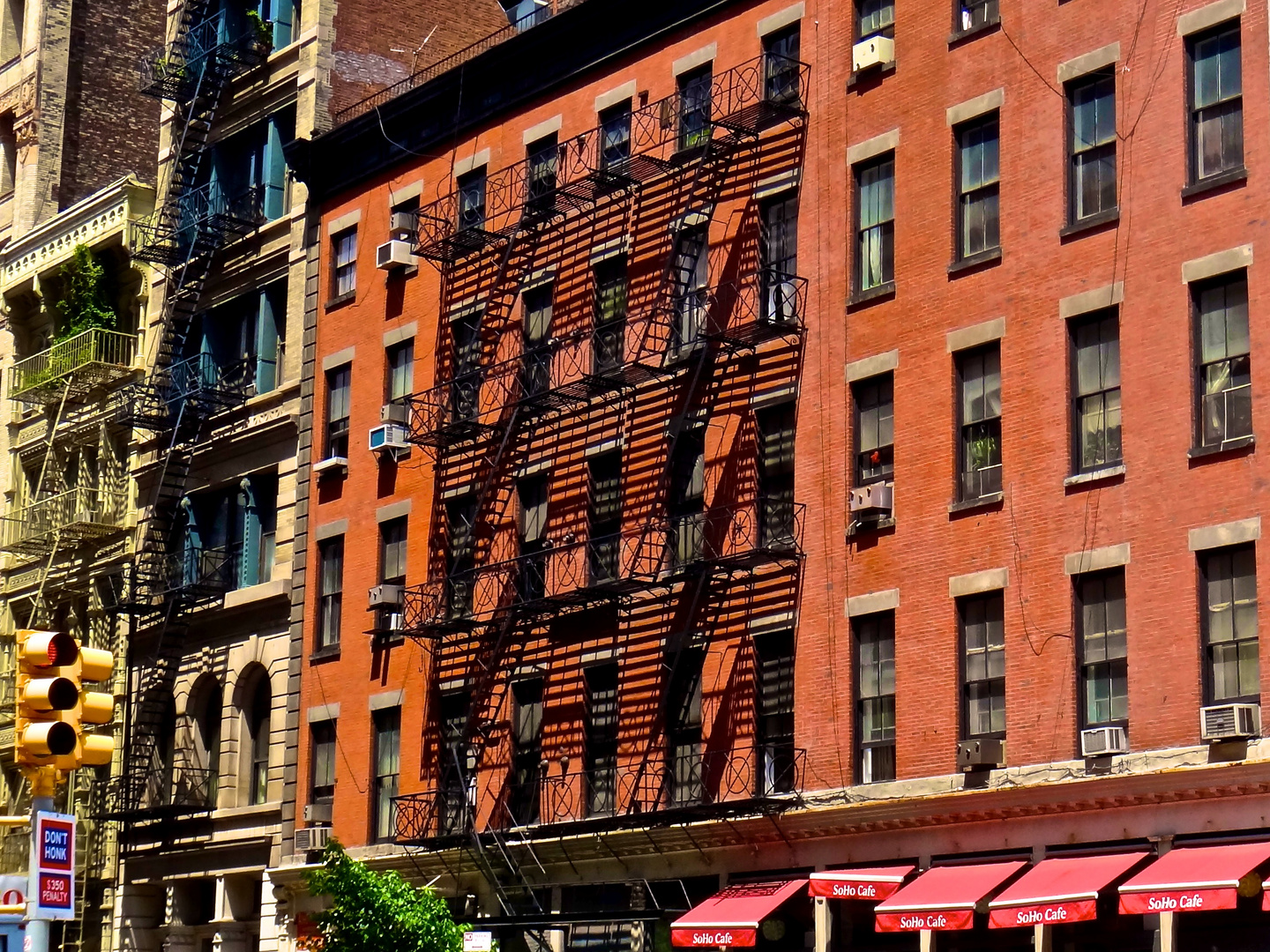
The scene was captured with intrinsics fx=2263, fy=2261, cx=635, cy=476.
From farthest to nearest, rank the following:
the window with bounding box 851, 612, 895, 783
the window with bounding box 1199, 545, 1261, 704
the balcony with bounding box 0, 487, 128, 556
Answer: the balcony with bounding box 0, 487, 128, 556 → the window with bounding box 851, 612, 895, 783 → the window with bounding box 1199, 545, 1261, 704

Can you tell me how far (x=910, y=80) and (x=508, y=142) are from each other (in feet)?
36.3

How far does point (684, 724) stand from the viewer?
36.8 meters

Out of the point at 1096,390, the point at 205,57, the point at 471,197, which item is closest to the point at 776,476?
the point at 1096,390

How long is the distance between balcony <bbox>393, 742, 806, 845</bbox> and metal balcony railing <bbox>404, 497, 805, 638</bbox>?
2.88 m

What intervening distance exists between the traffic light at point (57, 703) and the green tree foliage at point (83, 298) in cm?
4042

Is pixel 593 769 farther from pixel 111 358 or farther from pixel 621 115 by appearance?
pixel 111 358

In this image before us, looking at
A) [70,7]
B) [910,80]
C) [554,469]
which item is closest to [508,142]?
[554,469]

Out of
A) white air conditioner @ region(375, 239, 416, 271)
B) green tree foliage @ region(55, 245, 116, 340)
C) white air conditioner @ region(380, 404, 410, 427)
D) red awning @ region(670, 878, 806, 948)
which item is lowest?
red awning @ region(670, 878, 806, 948)

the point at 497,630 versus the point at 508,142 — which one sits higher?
the point at 508,142

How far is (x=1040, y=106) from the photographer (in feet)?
105

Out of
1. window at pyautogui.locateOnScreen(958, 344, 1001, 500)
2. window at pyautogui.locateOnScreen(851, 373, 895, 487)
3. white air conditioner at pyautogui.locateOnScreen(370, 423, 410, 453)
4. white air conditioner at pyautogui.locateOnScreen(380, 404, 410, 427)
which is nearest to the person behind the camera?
window at pyautogui.locateOnScreen(958, 344, 1001, 500)

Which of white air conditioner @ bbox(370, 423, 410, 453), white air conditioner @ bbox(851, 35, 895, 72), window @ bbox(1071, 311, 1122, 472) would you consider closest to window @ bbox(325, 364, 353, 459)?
white air conditioner @ bbox(370, 423, 410, 453)

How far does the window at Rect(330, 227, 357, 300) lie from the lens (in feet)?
156

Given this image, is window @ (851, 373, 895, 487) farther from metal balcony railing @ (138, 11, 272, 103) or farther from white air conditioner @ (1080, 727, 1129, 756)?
metal balcony railing @ (138, 11, 272, 103)
